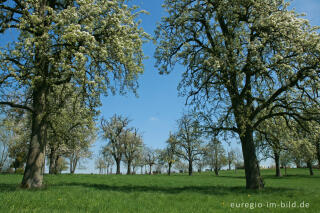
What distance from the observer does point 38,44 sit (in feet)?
37.2

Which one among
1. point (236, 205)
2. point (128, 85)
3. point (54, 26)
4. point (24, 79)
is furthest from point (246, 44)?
point (24, 79)

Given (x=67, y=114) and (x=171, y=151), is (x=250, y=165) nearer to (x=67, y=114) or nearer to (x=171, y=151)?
(x=67, y=114)

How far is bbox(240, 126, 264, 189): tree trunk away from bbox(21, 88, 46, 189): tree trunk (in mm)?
13437

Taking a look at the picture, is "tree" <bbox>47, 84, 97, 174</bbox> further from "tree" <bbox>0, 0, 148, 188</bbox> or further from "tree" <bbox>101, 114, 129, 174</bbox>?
"tree" <bbox>101, 114, 129, 174</bbox>

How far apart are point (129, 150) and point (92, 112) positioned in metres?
55.4

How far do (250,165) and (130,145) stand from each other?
55855 mm

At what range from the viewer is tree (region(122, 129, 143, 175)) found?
66.8 m

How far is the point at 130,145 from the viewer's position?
68625 millimetres

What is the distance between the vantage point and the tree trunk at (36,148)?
13219 mm

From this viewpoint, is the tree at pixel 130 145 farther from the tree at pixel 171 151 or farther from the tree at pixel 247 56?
the tree at pixel 247 56

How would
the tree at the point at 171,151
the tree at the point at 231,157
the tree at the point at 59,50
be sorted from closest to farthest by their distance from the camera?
the tree at the point at 59,50 < the tree at the point at 171,151 < the tree at the point at 231,157

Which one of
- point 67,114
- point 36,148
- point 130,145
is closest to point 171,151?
point 130,145

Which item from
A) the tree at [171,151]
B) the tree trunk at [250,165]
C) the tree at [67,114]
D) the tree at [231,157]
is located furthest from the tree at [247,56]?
Answer: the tree at [231,157]

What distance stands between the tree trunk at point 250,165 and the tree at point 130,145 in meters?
53.5
